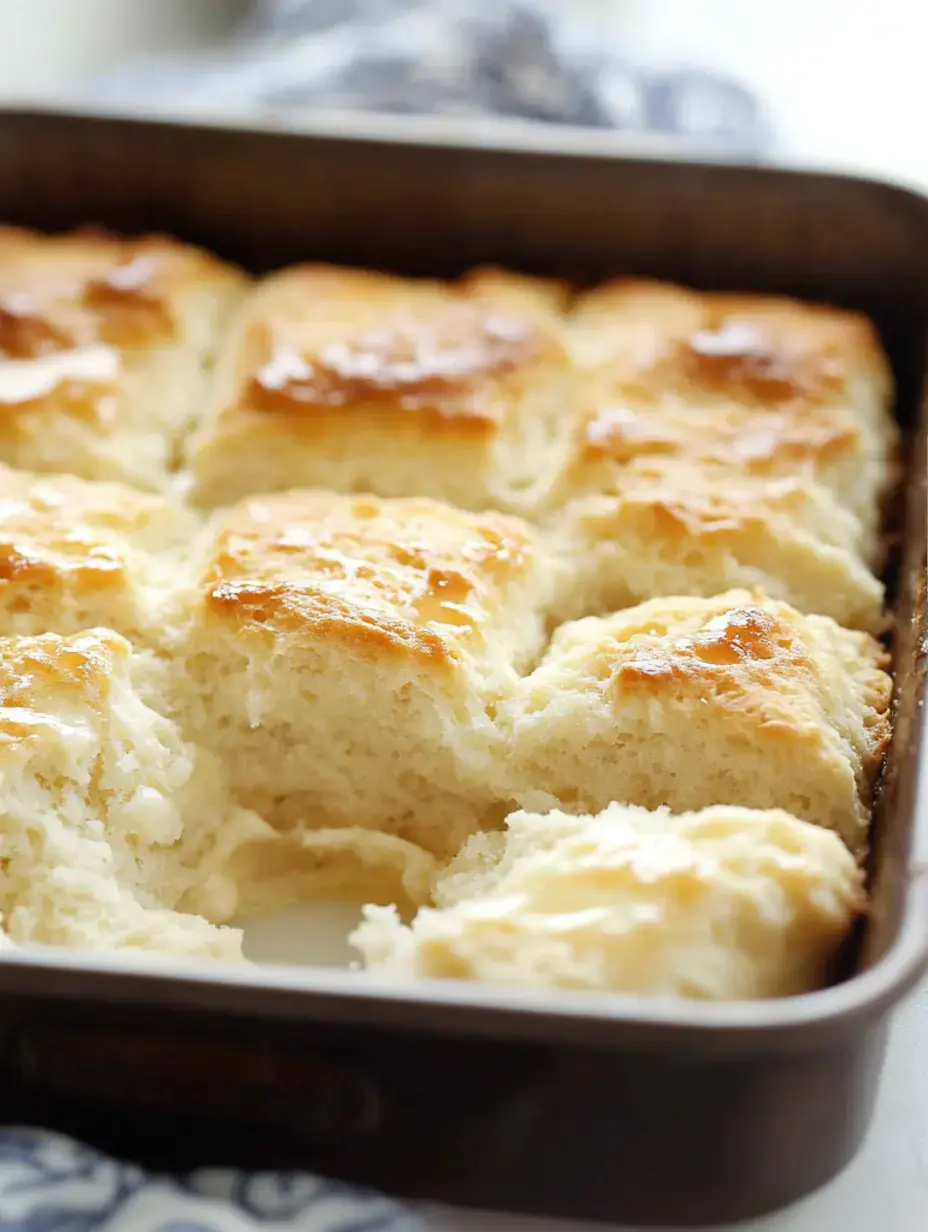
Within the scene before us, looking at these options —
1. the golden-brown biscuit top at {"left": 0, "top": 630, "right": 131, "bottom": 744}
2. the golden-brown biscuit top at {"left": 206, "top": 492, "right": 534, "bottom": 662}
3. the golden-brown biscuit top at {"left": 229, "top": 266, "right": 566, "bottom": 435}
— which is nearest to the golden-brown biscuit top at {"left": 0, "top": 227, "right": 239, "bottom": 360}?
the golden-brown biscuit top at {"left": 229, "top": 266, "right": 566, "bottom": 435}

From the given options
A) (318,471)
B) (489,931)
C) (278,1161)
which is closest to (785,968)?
(489,931)

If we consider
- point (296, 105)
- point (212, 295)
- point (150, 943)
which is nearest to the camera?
point (150, 943)

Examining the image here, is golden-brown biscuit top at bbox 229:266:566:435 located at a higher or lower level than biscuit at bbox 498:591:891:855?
higher

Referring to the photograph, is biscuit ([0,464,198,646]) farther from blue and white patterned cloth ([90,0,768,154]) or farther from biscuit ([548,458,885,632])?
blue and white patterned cloth ([90,0,768,154])

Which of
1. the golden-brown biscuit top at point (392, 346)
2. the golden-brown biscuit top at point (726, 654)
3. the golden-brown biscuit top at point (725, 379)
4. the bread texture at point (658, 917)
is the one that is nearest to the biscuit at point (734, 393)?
the golden-brown biscuit top at point (725, 379)

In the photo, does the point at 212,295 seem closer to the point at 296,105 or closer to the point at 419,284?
the point at 419,284

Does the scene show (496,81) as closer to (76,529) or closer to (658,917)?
(76,529)

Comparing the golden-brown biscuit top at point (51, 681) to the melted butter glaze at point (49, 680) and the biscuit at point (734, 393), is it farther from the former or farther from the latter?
the biscuit at point (734, 393)
